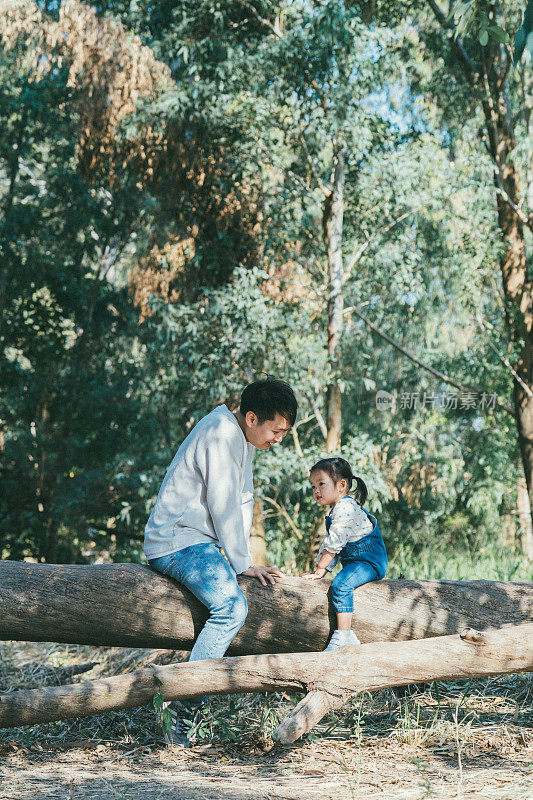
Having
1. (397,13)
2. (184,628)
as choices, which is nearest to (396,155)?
(397,13)

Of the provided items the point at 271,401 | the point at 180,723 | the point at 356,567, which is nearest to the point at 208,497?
the point at 271,401

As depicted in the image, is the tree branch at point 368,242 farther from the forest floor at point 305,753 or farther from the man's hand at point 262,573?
the man's hand at point 262,573

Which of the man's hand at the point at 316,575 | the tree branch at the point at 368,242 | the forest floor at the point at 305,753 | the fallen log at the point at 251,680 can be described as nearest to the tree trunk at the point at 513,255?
the tree branch at the point at 368,242

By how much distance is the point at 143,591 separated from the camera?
3691mm

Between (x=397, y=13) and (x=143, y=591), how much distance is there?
8.80m

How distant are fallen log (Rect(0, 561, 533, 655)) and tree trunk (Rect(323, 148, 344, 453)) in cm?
493

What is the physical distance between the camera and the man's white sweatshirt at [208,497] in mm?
3605

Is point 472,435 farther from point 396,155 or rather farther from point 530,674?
point 530,674

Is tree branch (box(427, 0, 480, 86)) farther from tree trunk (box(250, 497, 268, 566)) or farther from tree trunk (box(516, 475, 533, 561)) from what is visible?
tree trunk (box(516, 475, 533, 561))

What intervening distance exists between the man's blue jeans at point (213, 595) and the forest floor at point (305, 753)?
39cm

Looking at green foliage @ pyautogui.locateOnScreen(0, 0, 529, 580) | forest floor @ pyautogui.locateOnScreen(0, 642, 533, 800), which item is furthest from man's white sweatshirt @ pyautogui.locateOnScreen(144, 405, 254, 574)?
green foliage @ pyautogui.locateOnScreen(0, 0, 529, 580)

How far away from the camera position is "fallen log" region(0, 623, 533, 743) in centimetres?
332

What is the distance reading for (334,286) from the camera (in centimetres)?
906

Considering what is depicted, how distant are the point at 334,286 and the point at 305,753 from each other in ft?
20.6
